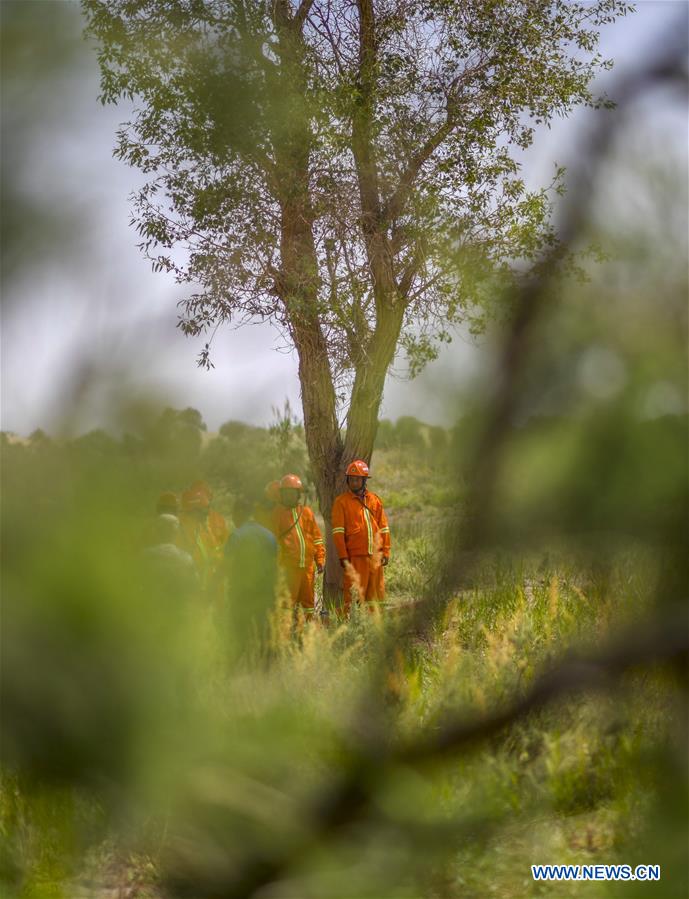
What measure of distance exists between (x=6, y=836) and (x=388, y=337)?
5.05 metres

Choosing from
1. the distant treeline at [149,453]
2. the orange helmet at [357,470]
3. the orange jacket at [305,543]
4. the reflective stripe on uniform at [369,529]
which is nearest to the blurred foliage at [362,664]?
the distant treeline at [149,453]

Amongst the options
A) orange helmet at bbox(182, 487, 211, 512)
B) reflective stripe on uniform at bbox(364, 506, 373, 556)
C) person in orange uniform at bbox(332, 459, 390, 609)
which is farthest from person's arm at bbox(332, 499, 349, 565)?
orange helmet at bbox(182, 487, 211, 512)

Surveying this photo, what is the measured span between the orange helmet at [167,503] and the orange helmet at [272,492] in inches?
4.8

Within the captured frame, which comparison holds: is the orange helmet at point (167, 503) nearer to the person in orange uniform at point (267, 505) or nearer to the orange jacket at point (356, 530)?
the person in orange uniform at point (267, 505)

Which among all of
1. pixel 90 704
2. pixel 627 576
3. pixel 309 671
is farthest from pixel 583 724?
pixel 90 704

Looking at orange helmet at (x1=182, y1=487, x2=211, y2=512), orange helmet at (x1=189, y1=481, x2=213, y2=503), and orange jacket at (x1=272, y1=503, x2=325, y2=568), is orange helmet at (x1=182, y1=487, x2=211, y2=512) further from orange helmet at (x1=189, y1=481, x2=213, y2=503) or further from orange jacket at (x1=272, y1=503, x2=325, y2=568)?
orange jacket at (x1=272, y1=503, x2=325, y2=568)

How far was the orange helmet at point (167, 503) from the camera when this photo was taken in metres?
0.61

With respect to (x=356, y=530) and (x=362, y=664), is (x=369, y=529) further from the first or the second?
(x=362, y=664)

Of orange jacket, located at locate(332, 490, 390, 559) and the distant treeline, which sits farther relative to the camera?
orange jacket, located at locate(332, 490, 390, 559)

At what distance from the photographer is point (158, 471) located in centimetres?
61

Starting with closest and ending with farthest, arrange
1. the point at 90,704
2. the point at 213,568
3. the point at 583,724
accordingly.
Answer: the point at 90,704 → the point at 213,568 → the point at 583,724

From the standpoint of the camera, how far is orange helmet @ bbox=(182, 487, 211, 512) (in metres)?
0.65

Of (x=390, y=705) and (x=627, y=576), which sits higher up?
(x=627, y=576)

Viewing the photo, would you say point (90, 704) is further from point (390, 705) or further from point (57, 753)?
point (390, 705)
